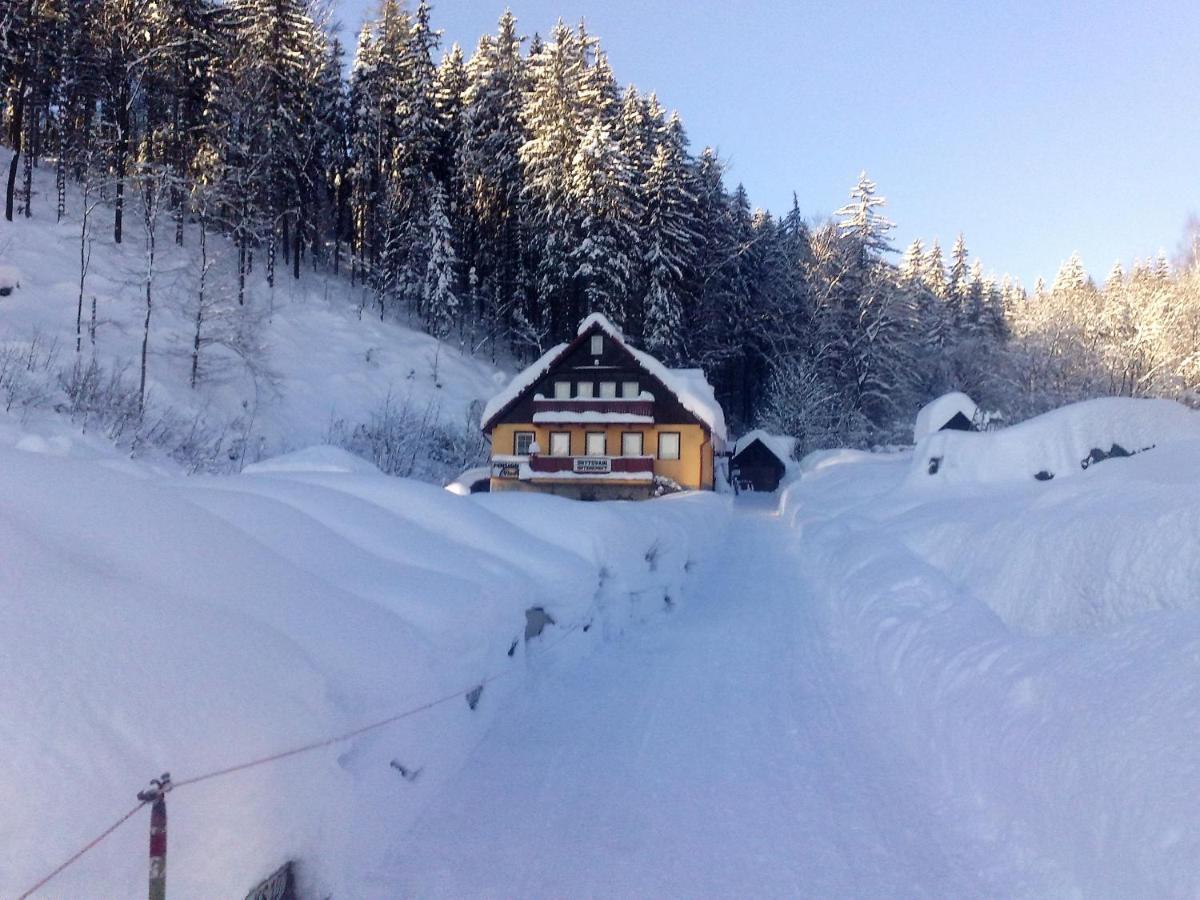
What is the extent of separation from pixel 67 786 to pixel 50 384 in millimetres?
23577

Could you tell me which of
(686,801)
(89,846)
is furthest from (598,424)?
(89,846)

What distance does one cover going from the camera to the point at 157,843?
259 centimetres

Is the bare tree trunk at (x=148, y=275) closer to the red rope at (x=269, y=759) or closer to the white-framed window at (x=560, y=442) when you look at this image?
the white-framed window at (x=560, y=442)

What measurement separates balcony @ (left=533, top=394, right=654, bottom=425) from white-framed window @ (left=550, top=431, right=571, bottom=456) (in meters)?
1.12

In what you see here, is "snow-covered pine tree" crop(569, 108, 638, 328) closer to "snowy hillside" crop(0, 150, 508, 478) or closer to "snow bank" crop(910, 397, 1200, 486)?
"snowy hillside" crop(0, 150, 508, 478)

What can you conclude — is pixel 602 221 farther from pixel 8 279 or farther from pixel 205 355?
pixel 8 279

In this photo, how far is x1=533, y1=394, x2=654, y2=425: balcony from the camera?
107 ft

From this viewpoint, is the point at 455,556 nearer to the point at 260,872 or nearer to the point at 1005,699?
the point at 260,872

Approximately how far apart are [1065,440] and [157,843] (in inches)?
706

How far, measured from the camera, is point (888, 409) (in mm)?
55000

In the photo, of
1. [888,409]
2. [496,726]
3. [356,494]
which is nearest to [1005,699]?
[496,726]

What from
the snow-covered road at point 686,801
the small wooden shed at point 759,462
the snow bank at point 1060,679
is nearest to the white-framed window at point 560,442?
the small wooden shed at point 759,462

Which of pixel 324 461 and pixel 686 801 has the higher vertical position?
pixel 324 461

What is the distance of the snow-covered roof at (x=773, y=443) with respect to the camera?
46.4 meters
